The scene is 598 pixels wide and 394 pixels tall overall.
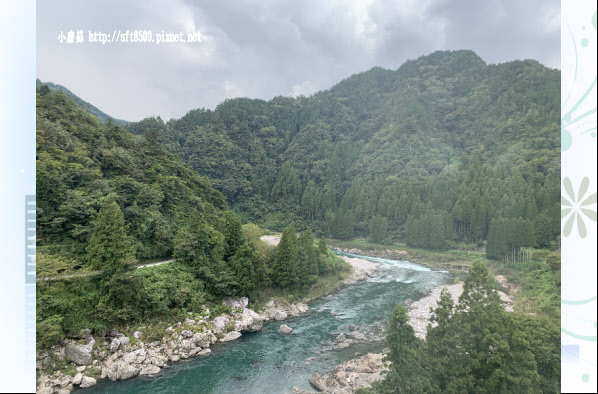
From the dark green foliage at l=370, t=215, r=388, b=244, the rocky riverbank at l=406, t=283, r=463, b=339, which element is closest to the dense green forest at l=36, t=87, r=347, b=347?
the dark green foliage at l=370, t=215, r=388, b=244

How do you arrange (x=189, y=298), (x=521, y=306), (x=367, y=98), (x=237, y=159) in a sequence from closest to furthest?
(x=521, y=306) < (x=189, y=298) < (x=367, y=98) < (x=237, y=159)

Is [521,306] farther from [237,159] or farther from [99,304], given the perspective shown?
[237,159]

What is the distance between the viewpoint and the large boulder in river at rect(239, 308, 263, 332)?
358 inches

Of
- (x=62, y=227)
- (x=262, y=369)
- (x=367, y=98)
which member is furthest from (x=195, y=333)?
(x=367, y=98)

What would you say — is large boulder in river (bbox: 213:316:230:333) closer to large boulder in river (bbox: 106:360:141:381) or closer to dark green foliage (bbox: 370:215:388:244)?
large boulder in river (bbox: 106:360:141:381)

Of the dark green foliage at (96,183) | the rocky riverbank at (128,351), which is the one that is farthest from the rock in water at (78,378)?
the dark green foliage at (96,183)

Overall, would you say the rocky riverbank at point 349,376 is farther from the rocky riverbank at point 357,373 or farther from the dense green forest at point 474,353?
the dense green forest at point 474,353

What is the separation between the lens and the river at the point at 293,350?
251 inches

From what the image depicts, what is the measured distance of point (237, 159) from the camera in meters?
34.9

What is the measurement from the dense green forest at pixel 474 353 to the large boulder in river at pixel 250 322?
219 inches

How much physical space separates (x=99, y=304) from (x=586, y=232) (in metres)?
9.08

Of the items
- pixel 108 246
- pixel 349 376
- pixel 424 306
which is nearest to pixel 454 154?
pixel 424 306

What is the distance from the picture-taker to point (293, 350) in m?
7.84

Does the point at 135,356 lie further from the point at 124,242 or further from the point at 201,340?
the point at 124,242
